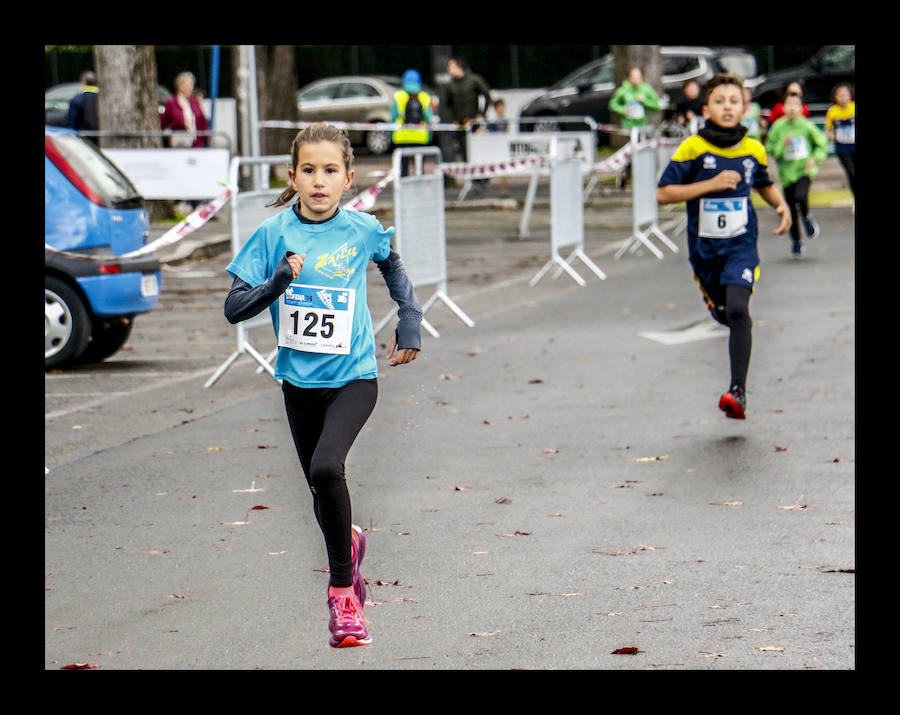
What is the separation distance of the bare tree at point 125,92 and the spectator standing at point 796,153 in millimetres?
8171

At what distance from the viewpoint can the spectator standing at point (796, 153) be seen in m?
17.5

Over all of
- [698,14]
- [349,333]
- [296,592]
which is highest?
[698,14]

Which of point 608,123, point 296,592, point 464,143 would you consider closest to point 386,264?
point 296,592

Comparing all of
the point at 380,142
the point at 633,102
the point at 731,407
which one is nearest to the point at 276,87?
the point at 380,142

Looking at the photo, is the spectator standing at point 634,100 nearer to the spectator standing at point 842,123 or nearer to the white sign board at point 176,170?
the spectator standing at point 842,123

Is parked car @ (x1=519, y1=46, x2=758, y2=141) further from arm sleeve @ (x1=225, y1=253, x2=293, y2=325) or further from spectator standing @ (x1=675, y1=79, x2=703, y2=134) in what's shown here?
arm sleeve @ (x1=225, y1=253, x2=293, y2=325)

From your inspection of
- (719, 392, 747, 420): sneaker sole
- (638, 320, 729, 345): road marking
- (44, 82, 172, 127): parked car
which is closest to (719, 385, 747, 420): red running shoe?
(719, 392, 747, 420): sneaker sole

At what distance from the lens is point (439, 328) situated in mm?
13102

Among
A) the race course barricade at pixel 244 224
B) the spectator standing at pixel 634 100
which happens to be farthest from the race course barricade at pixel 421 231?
the spectator standing at pixel 634 100

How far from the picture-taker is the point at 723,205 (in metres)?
9.05

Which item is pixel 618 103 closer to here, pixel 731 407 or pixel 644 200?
pixel 644 200

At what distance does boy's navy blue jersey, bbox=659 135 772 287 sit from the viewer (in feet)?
29.7

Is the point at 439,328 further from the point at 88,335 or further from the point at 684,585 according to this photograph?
the point at 684,585

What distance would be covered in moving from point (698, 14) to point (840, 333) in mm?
6886
